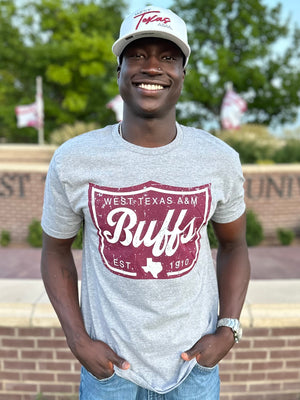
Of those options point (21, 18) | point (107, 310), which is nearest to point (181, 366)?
point (107, 310)

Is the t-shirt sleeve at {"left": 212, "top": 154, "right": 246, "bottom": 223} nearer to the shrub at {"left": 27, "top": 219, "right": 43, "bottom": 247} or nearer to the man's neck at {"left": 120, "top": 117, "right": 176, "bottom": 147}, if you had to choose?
the man's neck at {"left": 120, "top": 117, "right": 176, "bottom": 147}

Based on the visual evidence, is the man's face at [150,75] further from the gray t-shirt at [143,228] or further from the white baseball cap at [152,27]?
the gray t-shirt at [143,228]

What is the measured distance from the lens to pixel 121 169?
1.45 metres

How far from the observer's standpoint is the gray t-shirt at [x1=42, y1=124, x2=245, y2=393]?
1454 millimetres

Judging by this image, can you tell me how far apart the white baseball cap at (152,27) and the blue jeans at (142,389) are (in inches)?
51.0

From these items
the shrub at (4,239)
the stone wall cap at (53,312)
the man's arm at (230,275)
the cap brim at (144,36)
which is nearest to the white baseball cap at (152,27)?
the cap brim at (144,36)

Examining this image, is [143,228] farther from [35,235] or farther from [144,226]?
[35,235]

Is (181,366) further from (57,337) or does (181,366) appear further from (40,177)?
(40,177)

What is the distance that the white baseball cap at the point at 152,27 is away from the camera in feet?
4.59

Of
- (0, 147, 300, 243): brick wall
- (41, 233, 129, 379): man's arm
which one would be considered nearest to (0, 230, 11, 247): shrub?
(0, 147, 300, 243): brick wall

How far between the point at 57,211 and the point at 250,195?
26.3 feet

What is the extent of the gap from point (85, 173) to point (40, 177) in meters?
7.44

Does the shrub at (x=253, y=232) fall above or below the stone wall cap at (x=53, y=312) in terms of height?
below

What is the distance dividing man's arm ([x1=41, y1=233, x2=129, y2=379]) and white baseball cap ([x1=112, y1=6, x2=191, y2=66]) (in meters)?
0.84
